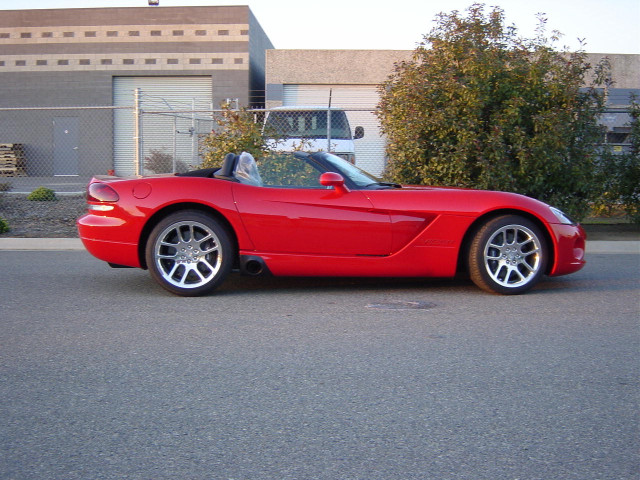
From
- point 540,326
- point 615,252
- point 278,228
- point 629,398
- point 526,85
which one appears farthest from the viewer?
point 526,85

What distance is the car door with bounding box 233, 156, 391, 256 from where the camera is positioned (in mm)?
6039

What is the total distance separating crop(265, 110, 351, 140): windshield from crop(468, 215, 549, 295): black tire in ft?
26.1

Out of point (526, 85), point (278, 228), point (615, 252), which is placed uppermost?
point (526, 85)

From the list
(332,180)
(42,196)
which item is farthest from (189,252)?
(42,196)

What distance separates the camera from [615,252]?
9.74 meters

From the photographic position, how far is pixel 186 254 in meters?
6.10

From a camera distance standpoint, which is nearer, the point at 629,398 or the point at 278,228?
the point at 629,398

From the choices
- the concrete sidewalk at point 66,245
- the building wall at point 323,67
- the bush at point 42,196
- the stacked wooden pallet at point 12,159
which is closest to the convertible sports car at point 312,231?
the concrete sidewalk at point 66,245

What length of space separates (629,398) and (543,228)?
285 cm

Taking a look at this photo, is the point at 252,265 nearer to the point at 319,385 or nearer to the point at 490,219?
the point at 490,219

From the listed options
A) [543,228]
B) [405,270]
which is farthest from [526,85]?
[405,270]

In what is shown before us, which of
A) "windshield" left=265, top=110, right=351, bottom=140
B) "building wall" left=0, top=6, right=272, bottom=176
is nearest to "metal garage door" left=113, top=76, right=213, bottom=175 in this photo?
"building wall" left=0, top=6, right=272, bottom=176

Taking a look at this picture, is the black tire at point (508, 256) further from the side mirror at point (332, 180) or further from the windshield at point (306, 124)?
the windshield at point (306, 124)

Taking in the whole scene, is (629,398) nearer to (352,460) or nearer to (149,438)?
(352,460)
